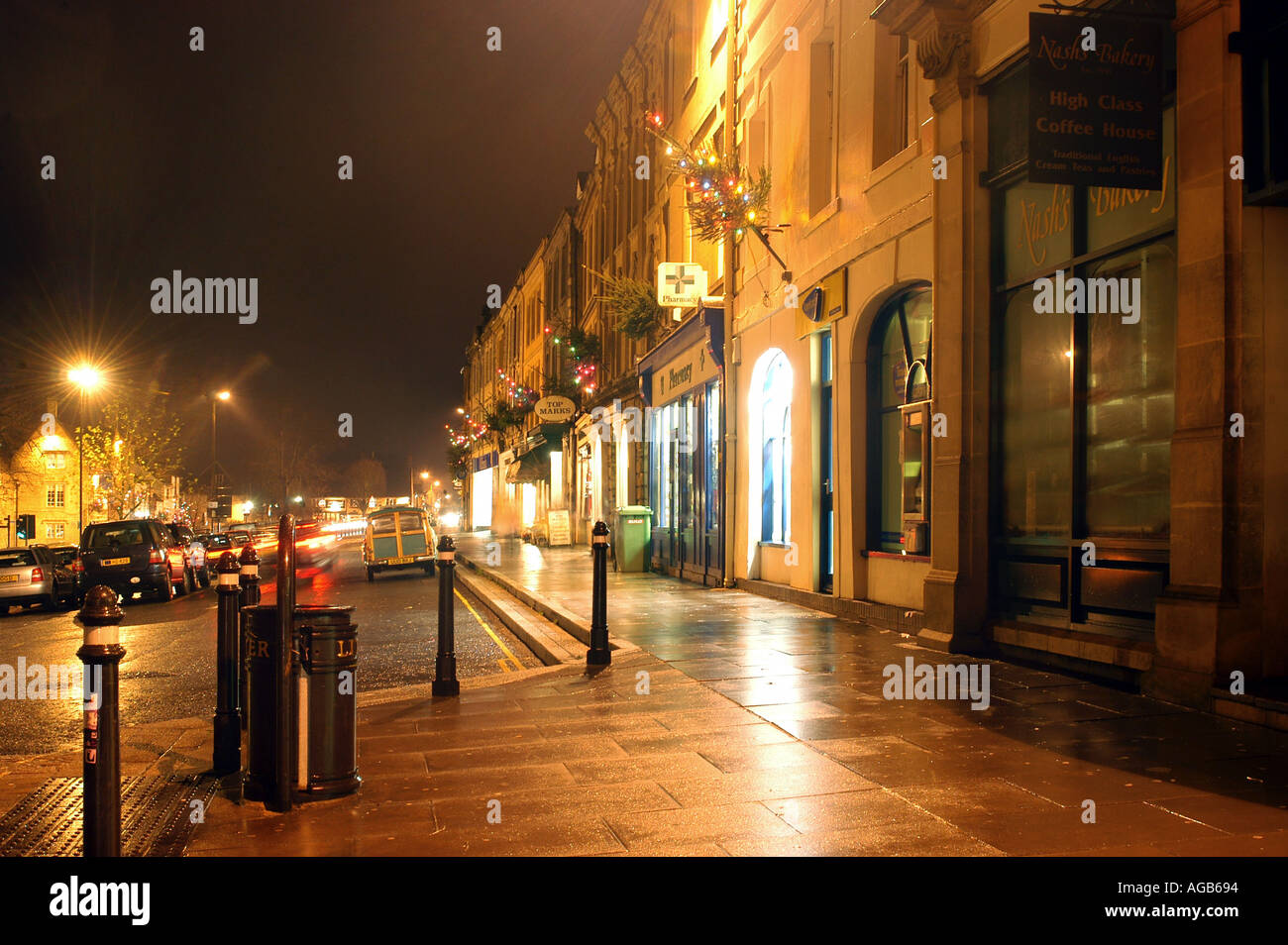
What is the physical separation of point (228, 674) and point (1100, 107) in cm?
691

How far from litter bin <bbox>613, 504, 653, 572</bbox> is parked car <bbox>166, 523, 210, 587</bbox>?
9.52 m

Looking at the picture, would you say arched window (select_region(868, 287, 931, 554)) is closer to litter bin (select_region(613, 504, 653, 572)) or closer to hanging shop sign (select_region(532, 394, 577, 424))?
litter bin (select_region(613, 504, 653, 572))

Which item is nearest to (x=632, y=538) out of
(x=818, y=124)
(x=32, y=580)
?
(x=818, y=124)

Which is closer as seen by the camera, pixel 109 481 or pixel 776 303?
pixel 776 303

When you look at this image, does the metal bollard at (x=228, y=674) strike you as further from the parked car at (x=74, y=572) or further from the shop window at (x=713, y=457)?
the parked car at (x=74, y=572)

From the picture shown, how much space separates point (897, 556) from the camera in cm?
1159

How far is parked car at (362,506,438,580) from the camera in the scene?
78.5 ft

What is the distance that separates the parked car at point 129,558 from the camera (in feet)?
64.2

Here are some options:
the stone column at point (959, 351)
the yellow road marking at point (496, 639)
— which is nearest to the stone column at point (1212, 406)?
the stone column at point (959, 351)

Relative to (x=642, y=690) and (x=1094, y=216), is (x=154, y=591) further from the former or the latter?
(x=1094, y=216)

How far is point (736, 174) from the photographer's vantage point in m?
15.5

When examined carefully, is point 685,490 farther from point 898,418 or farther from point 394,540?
point 898,418
